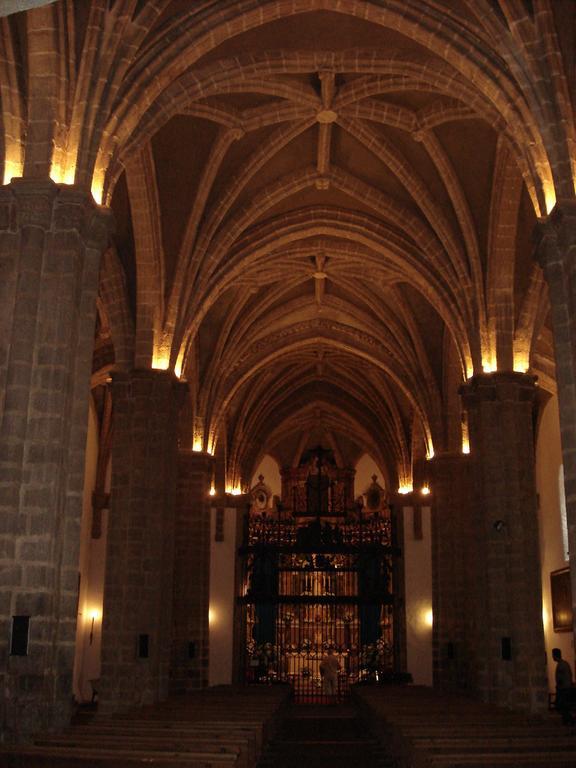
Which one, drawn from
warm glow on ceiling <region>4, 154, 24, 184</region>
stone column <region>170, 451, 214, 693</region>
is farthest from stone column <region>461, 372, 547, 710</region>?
warm glow on ceiling <region>4, 154, 24, 184</region>

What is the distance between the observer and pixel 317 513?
110 feet

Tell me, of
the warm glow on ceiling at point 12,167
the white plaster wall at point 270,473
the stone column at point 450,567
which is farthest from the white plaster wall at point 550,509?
the warm glow on ceiling at point 12,167

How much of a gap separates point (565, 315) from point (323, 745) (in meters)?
8.51

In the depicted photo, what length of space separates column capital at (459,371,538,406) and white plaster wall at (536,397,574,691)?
7635mm

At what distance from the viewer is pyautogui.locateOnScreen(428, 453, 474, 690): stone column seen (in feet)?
73.7

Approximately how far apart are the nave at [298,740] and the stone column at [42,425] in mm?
691

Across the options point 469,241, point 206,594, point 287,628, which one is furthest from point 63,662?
point 287,628

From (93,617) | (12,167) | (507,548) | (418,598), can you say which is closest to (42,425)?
(12,167)

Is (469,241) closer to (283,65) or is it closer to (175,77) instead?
(283,65)

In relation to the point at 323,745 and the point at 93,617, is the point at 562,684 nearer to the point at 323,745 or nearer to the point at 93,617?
the point at 323,745

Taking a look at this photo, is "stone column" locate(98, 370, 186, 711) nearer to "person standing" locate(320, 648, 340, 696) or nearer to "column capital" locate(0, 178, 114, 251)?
"column capital" locate(0, 178, 114, 251)

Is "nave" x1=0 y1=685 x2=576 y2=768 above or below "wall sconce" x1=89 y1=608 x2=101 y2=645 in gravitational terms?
below

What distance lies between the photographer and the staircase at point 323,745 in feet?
43.1

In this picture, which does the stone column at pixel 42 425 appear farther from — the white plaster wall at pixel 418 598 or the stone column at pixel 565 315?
the white plaster wall at pixel 418 598
